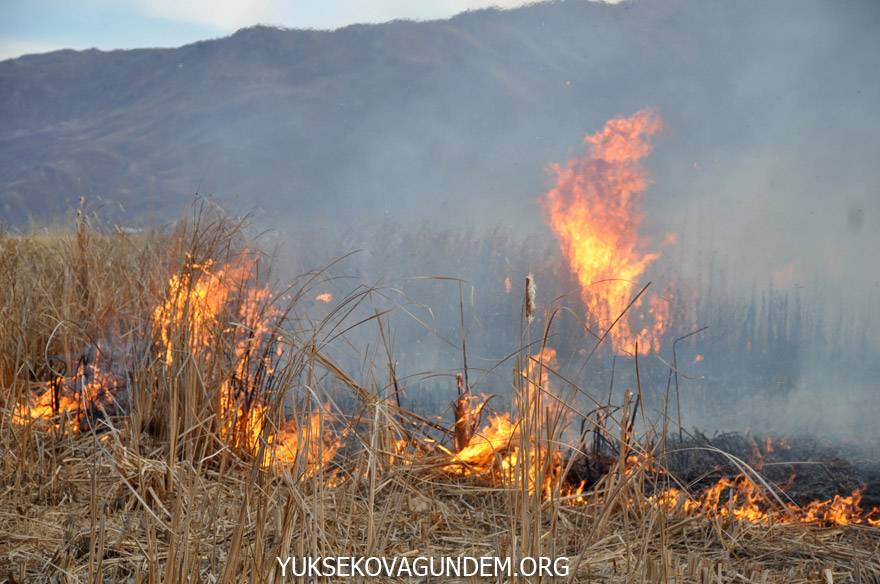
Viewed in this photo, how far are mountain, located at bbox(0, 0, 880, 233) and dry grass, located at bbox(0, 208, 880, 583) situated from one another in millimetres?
13638

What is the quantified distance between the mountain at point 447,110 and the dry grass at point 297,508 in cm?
1364

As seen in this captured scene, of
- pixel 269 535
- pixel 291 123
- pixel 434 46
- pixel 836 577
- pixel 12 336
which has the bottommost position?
pixel 836 577

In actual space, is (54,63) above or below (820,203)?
above

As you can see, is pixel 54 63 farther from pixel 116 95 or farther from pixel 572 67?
pixel 572 67

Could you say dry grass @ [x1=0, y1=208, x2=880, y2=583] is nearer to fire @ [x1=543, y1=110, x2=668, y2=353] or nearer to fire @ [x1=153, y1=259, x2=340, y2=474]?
fire @ [x1=153, y1=259, x2=340, y2=474]

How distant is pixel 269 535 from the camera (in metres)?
2.28

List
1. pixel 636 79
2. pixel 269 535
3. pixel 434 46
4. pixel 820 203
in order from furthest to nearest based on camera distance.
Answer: pixel 434 46
pixel 636 79
pixel 820 203
pixel 269 535

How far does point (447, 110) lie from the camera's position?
62.8 m

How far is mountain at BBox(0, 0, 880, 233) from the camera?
811 inches

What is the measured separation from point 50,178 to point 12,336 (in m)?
52.3

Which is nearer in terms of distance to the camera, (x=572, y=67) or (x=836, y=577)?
(x=836, y=577)

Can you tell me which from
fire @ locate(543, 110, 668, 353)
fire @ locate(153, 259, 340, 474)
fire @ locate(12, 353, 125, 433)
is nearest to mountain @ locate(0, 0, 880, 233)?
fire @ locate(543, 110, 668, 353)

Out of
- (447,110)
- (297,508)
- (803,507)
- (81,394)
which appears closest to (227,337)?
(81,394)

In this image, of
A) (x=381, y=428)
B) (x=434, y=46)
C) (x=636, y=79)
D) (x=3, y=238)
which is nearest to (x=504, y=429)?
(x=381, y=428)
